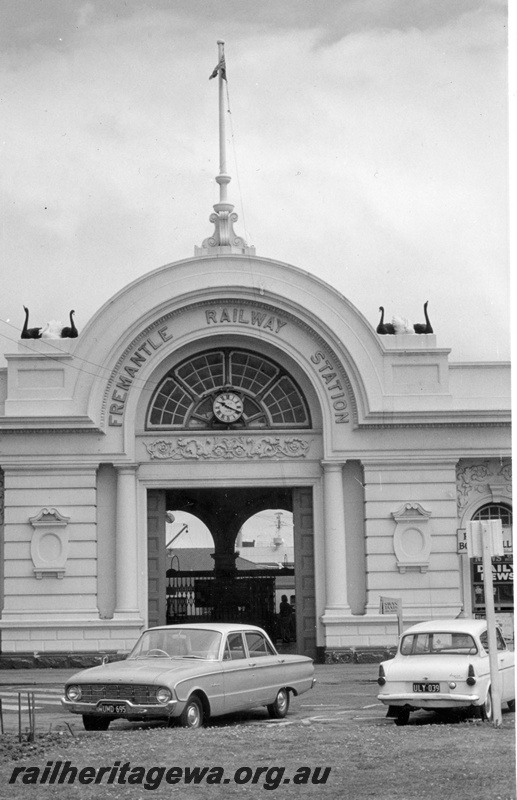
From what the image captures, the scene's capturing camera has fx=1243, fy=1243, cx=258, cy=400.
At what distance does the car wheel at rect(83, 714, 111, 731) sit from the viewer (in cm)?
1478

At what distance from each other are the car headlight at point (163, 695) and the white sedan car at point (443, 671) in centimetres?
285

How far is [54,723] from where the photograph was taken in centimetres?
1600

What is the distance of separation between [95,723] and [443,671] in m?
4.28

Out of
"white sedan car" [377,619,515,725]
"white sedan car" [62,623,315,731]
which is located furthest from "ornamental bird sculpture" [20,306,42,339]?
"white sedan car" [377,619,515,725]

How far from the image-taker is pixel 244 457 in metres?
27.9

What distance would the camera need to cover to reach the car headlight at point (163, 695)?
14.1 m

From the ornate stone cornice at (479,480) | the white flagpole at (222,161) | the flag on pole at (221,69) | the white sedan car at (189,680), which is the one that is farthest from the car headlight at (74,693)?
the ornate stone cornice at (479,480)

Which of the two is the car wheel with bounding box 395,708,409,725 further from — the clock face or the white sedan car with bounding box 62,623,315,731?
the clock face

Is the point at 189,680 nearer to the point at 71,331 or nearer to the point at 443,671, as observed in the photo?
the point at 443,671

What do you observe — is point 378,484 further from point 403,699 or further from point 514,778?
point 514,778

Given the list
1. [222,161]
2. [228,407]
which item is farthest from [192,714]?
[222,161]

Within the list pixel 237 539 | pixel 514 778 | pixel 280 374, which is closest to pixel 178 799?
pixel 514 778

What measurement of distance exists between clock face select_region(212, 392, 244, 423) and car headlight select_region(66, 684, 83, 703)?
45.1 ft

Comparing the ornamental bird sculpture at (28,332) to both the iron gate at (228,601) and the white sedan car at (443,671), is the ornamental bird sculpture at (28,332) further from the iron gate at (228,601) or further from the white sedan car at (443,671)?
the white sedan car at (443,671)
